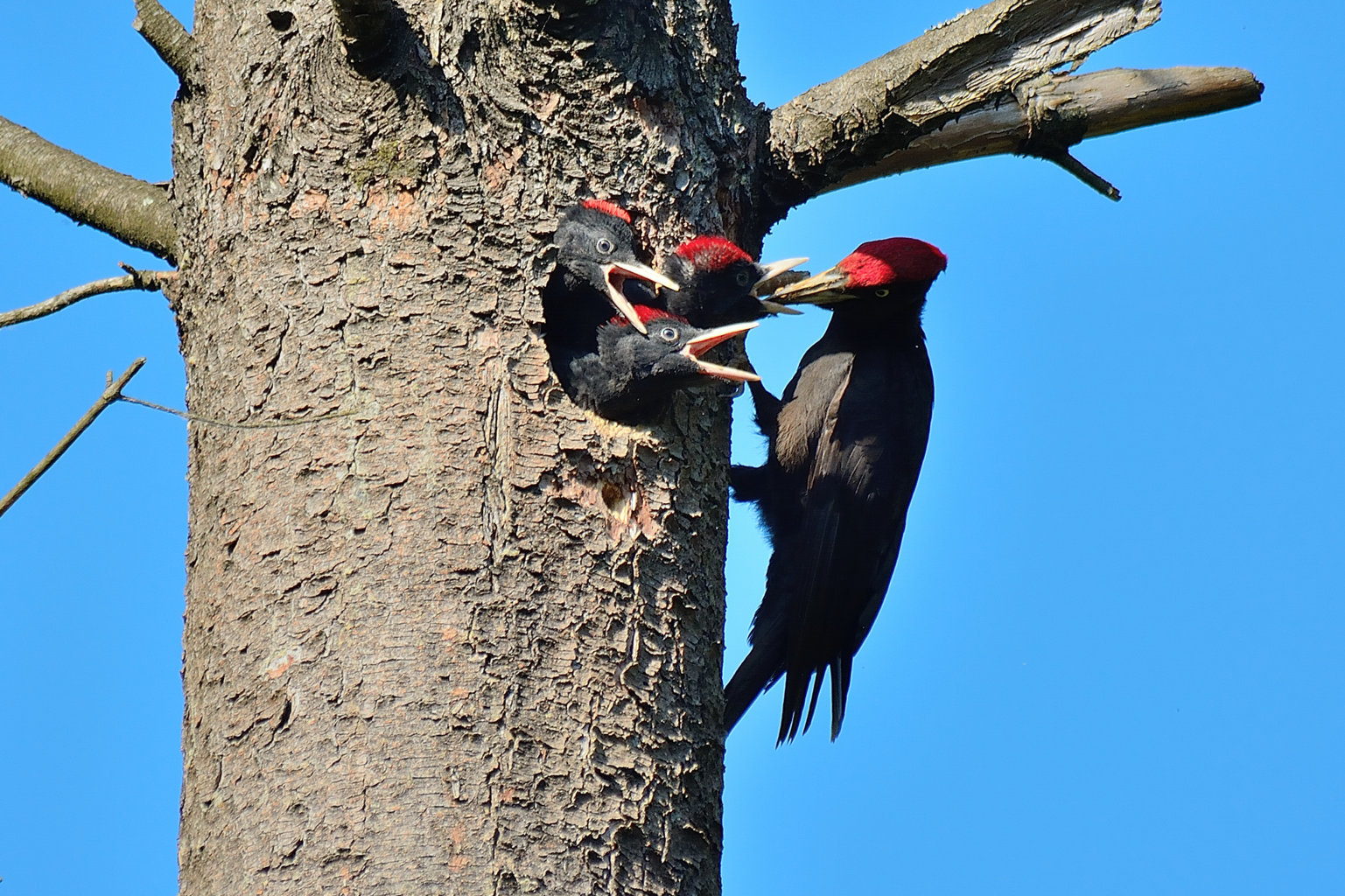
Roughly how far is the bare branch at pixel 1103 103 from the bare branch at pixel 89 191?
183cm

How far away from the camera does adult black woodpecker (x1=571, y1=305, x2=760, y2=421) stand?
2.76 metres

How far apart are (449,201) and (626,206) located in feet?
1.39

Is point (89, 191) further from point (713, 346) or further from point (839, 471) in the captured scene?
point (839, 471)

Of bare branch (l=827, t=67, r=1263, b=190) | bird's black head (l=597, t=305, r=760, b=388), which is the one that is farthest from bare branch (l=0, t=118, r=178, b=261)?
bare branch (l=827, t=67, r=1263, b=190)

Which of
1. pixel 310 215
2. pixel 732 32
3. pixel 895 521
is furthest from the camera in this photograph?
pixel 895 521

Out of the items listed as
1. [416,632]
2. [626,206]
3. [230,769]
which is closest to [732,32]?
[626,206]

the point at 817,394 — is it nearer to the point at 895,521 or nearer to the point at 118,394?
the point at 895,521

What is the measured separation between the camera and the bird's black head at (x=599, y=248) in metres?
2.73

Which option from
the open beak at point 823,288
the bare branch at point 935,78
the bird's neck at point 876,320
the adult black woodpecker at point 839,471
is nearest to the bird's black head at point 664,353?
the bare branch at point 935,78

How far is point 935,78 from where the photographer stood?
10.2ft

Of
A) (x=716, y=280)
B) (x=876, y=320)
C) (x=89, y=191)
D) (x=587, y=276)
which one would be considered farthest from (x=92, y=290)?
(x=876, y=320)

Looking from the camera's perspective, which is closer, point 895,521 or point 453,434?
point 453,434

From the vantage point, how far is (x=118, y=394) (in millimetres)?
2078

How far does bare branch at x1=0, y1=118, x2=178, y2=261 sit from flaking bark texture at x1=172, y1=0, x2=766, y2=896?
113 mm
